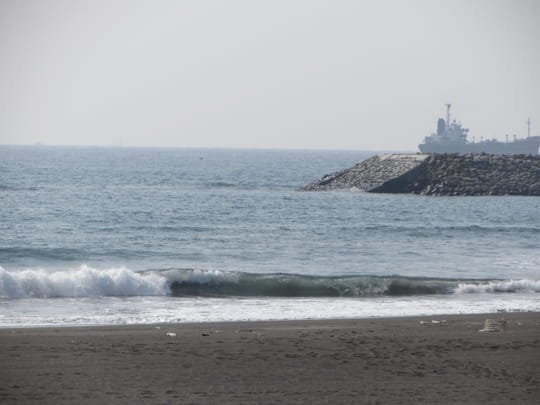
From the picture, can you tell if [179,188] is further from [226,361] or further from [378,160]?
[226,361]

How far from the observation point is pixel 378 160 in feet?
205

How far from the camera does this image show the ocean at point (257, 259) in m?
16.2

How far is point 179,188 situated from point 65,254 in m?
35.8

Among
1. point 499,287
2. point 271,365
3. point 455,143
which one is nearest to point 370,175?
point 499,287

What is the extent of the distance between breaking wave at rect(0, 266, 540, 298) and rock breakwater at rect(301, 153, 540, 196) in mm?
33932

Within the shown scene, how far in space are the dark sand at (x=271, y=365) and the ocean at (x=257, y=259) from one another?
279 centimetres

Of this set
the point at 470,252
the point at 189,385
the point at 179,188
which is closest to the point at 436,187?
the point at 179,188

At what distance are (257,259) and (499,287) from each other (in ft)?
24.1

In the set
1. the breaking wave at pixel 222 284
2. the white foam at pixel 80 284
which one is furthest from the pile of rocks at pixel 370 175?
the white foam at pixel 80 284

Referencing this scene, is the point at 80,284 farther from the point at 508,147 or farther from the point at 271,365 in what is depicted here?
the point at 508,147

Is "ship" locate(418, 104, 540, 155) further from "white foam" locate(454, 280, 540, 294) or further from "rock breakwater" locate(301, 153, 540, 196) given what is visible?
"white foam" locate(454, 280, 540, 294)

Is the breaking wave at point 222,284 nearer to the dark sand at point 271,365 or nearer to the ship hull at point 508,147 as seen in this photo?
the dark sand at point 271,365

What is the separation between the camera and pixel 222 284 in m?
19.3

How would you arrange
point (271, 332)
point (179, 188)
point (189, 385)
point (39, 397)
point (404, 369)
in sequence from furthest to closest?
point (179, 188) < point (271, 332) < point (404, 369) < point (189, 385) < point (39, 397)
